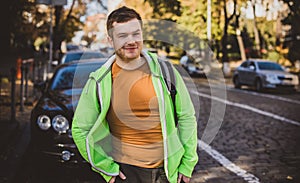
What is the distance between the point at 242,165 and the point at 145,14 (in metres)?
3.23

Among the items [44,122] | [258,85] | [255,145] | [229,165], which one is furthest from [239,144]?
[258,85]

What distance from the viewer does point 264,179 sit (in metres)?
6.23

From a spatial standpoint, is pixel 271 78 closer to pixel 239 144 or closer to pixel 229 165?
pixel 239 144

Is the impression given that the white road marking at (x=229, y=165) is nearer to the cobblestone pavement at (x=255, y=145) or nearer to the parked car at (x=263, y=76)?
the cobblestone pavement at (x=255, y=145)

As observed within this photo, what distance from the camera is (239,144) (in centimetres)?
870

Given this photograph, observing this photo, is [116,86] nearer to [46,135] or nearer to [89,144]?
[89,144]

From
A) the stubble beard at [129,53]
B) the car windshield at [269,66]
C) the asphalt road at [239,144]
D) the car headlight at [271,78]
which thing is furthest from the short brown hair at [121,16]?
the car windshield at [269,66]

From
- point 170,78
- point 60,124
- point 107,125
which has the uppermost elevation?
point 170,78

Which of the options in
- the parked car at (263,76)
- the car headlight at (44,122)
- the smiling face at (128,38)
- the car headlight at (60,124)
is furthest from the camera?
the parked car at (263,76)

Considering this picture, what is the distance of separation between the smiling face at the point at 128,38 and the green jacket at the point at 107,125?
0.14 metres

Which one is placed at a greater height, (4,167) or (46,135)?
(46,135)

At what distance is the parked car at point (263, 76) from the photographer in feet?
69.4

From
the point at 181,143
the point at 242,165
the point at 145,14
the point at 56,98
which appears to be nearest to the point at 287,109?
the point at 242,165

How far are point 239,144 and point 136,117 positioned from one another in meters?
6.16
